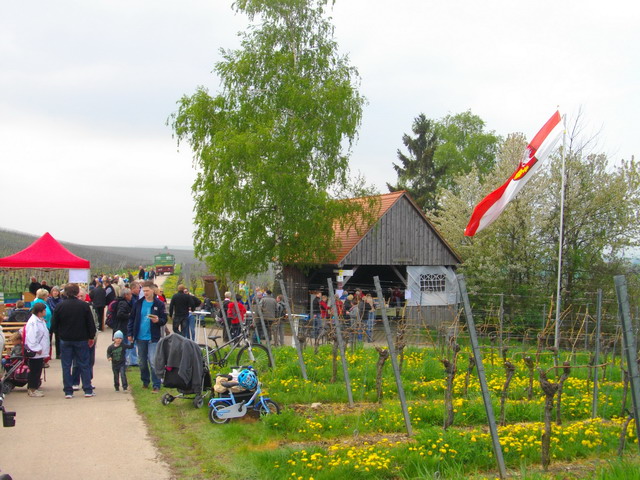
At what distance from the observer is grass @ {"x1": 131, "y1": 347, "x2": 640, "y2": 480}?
6.66 m

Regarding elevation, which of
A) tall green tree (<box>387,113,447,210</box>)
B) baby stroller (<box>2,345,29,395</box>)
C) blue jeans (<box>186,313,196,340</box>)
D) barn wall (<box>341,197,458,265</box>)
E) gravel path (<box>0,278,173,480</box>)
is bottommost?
gravel path (<box>0,278,173,480</box>)

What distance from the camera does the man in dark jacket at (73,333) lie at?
436 inches

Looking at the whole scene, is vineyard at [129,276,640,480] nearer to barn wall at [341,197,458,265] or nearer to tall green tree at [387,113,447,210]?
barn wall at [341,197,458,265]

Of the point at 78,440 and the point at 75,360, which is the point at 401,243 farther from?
the point at 78,440

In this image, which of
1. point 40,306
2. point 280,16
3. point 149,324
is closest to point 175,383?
point 149,324

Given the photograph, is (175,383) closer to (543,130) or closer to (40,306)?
(40,306)

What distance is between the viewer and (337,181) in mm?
24797

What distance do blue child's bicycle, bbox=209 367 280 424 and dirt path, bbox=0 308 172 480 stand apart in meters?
1.01

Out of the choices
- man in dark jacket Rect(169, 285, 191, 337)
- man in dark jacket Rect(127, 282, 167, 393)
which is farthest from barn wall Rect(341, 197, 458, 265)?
man in dark jacket Rect(127, 282, 167, 393)

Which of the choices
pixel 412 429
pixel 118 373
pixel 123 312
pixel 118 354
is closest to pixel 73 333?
pixel 118 354

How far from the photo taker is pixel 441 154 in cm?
6075

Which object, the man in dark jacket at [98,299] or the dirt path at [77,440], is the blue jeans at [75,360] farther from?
the man in dark jacket at [98,299]

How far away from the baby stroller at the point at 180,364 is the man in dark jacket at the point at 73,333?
→ 64.8 inches

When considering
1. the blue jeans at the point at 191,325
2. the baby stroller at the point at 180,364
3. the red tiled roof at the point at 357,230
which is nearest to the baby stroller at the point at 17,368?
the baby stroller at the point at 180,364
